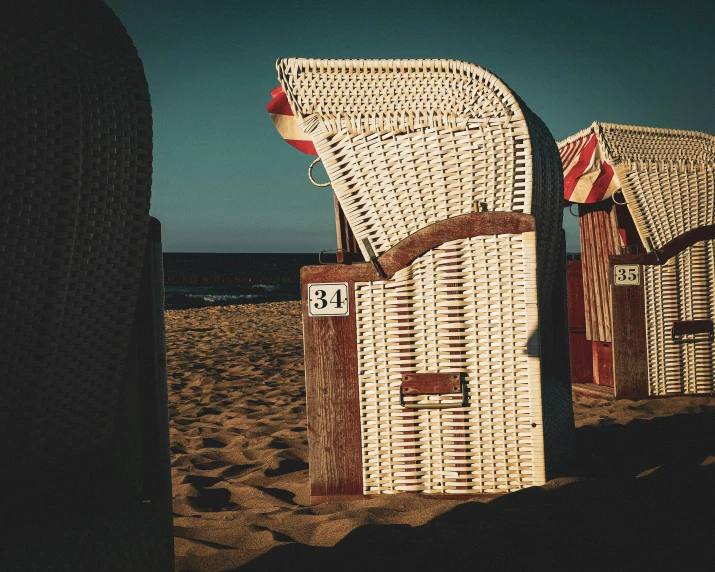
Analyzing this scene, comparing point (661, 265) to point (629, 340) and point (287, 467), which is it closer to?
point (629, 340)

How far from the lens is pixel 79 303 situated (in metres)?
1.57

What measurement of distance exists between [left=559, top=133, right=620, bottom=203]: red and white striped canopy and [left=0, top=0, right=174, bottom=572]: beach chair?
5.64m

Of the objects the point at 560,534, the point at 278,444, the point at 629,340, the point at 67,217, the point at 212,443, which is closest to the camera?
the point at 67,217

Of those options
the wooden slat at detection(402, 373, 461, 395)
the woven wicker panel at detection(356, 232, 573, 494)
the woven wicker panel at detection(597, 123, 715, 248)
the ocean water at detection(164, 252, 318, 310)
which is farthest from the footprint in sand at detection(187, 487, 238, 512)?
the ocean water at detection(164, 252, 318, 310)

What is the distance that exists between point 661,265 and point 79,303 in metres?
5.69

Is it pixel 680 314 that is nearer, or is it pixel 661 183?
pixel 680 314

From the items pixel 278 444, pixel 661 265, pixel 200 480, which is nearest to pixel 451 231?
pixel 200 480

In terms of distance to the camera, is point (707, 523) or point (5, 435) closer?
point (5, 435)

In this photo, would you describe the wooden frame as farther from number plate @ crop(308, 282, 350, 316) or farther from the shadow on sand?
the shadow on sand

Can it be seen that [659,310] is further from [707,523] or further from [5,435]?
[5,435]

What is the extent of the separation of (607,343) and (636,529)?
16.7 feet

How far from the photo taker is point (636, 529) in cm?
251

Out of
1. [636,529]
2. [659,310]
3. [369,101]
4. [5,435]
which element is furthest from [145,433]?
[659,310]

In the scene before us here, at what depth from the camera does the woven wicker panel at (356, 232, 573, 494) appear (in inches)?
127
